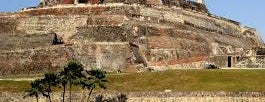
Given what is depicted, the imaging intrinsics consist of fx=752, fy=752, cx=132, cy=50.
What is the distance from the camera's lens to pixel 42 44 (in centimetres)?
5681

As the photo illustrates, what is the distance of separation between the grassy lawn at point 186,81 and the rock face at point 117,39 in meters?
7.52

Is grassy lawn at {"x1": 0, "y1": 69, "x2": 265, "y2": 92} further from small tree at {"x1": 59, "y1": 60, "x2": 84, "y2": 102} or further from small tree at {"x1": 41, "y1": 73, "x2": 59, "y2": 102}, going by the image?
small tree at {"x1": 41, "y1": 73, "x2": 59, "y2": 102}

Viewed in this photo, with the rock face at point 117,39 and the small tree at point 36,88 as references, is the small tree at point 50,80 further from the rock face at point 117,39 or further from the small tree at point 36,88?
the rock face at point 117,39

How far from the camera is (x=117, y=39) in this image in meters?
58.1

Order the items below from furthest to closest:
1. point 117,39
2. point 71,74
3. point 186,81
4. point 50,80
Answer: point 117,39 < point 186,81 < point 50,80 < point 71,74

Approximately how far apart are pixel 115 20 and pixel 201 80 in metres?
17.4

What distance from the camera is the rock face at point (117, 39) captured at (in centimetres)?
5425

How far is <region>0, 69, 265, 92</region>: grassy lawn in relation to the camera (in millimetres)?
42438

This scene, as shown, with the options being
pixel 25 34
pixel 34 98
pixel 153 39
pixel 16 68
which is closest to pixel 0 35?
pixel 25 34

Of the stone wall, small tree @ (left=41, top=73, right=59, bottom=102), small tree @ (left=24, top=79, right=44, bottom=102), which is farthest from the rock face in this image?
small tree @ (left=24, top=79, right=44, bottom=102)

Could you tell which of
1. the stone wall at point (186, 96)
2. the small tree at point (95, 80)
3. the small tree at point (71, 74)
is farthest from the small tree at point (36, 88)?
the stone wall at point (186, 96)

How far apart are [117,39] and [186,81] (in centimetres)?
1464

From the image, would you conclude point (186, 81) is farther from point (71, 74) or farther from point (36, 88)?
point (36, 88)

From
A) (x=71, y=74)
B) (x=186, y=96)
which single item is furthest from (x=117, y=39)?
(x=71, y=74)
